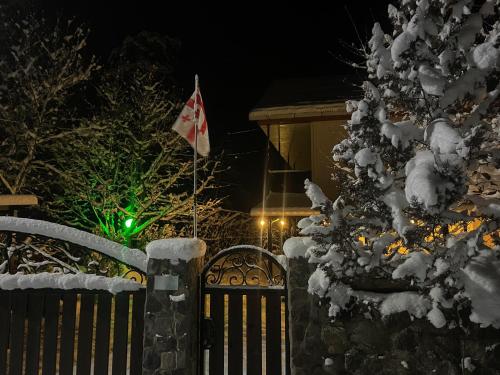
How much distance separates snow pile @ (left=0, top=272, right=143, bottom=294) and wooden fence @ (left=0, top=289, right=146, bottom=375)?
6cm

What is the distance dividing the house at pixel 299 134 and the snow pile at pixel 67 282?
286 inches

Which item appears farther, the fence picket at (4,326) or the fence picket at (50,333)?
the fence picket at (4,326)

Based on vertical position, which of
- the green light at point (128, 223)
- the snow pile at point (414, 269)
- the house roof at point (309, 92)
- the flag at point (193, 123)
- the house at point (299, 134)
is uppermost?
the house roof at point (309, 92)

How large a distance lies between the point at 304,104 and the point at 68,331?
8.50 meters

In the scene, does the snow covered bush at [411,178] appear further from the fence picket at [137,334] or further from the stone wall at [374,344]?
the fence picket at [137,334]

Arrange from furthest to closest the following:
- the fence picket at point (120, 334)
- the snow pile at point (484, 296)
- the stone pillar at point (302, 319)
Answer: the fence picket at point (120, 334)
the stone pillar at point (302, 319)
the snow pile at point (484, 296)

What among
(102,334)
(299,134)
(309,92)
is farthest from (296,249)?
(299,134)

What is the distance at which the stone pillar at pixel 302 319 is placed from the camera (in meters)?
4.07

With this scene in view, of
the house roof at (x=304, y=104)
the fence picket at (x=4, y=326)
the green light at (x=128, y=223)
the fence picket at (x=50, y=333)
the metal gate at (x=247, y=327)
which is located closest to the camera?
the metal gate at (x=247, y=327)

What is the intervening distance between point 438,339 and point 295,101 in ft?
30.0

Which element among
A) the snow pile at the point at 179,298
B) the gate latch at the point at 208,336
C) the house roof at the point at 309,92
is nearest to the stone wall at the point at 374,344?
the gate latch at the point at 208,336

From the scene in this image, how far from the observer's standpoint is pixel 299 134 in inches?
568

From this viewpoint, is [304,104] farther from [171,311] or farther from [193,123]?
[171,311]

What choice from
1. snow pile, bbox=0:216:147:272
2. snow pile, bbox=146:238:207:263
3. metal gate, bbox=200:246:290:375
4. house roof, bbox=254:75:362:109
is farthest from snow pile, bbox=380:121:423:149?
house roof, bbox=254:75:362:109
